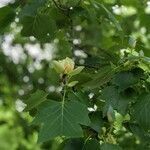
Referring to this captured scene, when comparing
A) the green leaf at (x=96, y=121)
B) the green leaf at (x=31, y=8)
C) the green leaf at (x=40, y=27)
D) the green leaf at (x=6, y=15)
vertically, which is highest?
the green leaf at (x=31, y=8)

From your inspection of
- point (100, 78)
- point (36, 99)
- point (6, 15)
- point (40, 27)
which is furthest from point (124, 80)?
point (6, 15)

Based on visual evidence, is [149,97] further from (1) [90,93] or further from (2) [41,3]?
(2) [41,3]

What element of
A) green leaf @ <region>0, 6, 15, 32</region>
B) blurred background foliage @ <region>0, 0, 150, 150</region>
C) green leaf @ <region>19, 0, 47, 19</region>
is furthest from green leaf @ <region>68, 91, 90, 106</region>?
green leaf @ <region>0, 6, 15, 32</region>

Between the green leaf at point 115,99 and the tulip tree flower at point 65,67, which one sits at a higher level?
the tulip tree flower at point 65,67

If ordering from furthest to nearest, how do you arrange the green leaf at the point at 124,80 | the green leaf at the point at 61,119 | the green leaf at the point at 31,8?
the green leaf at the point at 31,8
the green leaf at the point at 124,80
the green leaf at the point at 61,119

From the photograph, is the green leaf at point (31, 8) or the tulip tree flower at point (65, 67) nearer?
the tulip tree flower at point (65, 67)

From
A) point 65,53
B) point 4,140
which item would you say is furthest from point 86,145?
point 4,140

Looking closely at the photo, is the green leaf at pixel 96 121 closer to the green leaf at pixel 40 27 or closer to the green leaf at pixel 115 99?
the green leaf at pixel 115 99

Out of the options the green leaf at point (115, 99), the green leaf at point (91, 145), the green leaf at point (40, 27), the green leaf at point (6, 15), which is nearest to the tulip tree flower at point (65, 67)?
the green leaf at point (115, 99)
